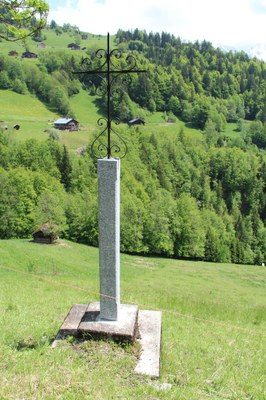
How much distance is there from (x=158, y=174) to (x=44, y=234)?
139 ft

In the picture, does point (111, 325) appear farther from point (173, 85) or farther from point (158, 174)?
point (173, 85)

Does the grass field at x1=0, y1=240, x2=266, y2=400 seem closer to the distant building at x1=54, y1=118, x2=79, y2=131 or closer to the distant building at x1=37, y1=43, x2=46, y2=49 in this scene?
the distant building at x1=54, y1=118, x2=79, y2=131

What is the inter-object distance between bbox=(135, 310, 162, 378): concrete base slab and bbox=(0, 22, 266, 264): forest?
5252mm

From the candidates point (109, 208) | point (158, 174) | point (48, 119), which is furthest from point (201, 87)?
point (109, 208)

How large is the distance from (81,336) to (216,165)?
8981 centimetres

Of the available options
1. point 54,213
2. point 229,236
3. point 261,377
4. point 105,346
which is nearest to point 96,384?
point 105,346

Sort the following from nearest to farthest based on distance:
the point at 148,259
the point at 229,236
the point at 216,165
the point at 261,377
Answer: the point at 261,377 < the point at 148,259 < the point at 229,236 < the point at 216,165

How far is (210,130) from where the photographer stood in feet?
391

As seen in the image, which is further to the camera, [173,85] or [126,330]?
[173,85]

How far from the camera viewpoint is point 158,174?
265 feet

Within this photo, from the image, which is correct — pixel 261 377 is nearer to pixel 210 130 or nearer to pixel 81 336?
pixel 81 336

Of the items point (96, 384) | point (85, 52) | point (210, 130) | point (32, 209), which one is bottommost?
point (32, 209)

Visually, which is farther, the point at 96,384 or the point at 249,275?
the point at 249,275

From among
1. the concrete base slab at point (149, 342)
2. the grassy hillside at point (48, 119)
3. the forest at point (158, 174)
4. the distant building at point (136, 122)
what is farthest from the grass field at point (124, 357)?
the distant building at point (136, 122)
